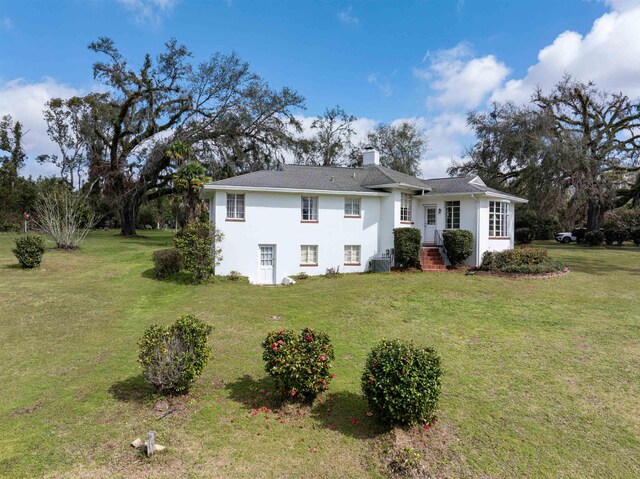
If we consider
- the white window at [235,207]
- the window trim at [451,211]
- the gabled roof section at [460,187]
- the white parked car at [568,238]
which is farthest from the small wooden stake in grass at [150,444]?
the white parked car at [568,238]

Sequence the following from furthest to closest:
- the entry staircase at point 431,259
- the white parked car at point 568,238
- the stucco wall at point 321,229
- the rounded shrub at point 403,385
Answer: the white parked car at point 568,238 → the entry staircase at point 431,259 → the stucco wall at point 321,229 → the rounded shrub at point 403,385

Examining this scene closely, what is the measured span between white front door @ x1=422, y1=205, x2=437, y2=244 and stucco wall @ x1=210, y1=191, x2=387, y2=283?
3.48 metres

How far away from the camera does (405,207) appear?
876 inches

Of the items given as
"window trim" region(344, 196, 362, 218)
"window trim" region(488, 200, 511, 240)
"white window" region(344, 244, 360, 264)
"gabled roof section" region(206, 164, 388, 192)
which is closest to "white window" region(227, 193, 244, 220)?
"gabled roof section" region(206, 164, 388, 192)

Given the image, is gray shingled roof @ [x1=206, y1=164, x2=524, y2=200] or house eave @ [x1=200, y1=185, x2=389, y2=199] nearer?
house eave @ [x1=200, y1=185, x2=389, y2=199]

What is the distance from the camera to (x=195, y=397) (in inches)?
253

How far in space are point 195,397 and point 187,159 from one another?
29279 millimetres

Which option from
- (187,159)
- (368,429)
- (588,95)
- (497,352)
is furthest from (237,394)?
(588,95)

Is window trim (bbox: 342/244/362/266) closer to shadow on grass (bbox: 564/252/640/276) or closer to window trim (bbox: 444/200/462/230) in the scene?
window trim (bbox: 444/200/462/230)

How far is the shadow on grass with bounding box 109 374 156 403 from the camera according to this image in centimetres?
634

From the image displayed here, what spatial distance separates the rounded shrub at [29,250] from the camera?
57.9 ft

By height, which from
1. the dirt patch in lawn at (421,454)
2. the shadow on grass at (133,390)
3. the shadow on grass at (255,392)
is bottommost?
the dirt patch in lawn at (421,454)

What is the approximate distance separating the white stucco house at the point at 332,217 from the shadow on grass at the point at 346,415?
13.1m

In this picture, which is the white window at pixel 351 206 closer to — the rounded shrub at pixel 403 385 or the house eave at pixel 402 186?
the house eave at pixel 402 186
